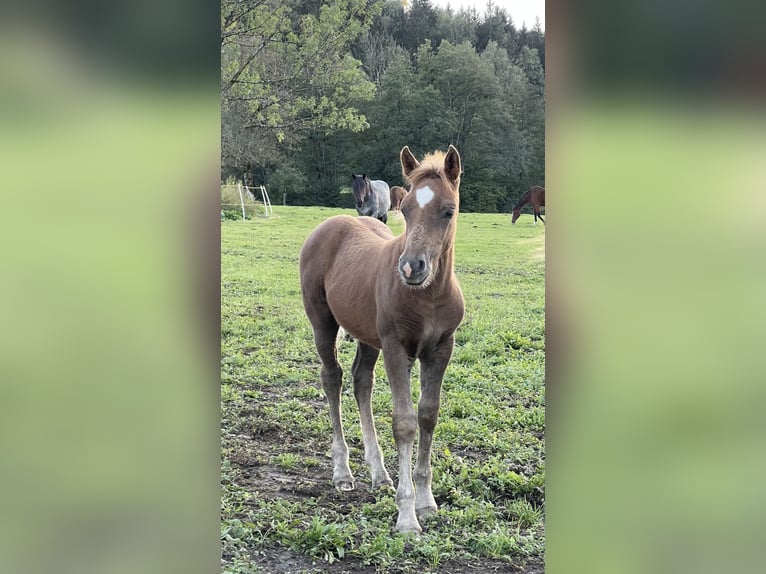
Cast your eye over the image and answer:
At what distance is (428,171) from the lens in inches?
118

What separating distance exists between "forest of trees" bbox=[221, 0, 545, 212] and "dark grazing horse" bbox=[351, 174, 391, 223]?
48 millimetres

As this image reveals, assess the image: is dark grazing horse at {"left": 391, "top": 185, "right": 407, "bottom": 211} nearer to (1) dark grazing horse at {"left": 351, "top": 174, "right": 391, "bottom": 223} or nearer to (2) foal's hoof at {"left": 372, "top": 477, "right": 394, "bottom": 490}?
(1) dark grazing horse at {"left": 351, "top": 174, "right": 391, "bottom": 223}

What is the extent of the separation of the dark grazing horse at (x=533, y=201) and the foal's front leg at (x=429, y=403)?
2.63ft

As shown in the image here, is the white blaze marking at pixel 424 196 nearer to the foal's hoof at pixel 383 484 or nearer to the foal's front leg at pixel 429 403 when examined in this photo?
the foal's front leg at pixel 429 403

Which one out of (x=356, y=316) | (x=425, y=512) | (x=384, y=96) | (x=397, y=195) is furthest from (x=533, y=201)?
(x=425, y=512)

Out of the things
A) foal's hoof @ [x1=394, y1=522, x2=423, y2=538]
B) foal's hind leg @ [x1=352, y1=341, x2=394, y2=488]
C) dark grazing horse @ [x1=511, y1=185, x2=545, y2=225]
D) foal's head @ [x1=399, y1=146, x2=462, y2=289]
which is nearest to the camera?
dark grazing horse @ [x1=511, y1=185, x2=545, y2=225]

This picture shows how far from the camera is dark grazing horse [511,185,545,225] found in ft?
9.04

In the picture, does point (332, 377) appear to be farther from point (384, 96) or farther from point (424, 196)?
point (384, 96)
